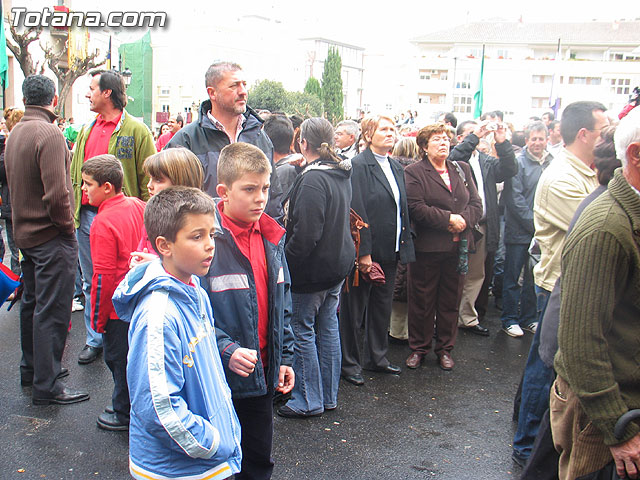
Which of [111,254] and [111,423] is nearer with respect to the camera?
[111,254]

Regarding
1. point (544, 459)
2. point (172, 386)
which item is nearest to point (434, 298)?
point (544, 459)

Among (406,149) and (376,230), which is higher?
(406,149)

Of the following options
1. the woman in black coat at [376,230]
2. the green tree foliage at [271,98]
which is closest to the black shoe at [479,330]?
the woman in black coat at [376,230]

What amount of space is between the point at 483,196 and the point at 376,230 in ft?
5.83

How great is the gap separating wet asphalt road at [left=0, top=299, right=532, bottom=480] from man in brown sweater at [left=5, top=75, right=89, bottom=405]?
32 cm

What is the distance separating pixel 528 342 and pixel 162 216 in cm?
497

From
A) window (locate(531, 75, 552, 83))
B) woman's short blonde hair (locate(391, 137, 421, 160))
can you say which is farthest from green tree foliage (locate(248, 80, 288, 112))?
woman's short blonde hair (locate(391, 137, 421, 160))

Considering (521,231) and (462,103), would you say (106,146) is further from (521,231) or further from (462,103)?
(462,103)

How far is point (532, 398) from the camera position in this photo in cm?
360

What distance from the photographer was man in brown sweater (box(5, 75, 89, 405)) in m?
4.15

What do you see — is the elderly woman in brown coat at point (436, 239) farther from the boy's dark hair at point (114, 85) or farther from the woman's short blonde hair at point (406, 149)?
the boy's dark hair at point (114, 85)

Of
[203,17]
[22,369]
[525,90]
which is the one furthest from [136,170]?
[203,17]

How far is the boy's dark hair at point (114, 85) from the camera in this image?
5012 millimetres

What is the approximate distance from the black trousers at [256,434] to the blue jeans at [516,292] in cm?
428
